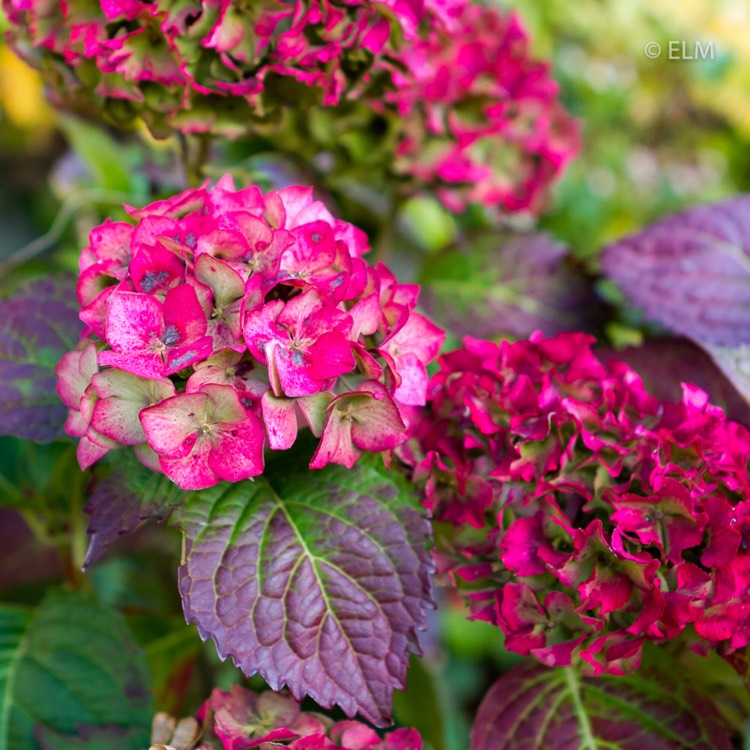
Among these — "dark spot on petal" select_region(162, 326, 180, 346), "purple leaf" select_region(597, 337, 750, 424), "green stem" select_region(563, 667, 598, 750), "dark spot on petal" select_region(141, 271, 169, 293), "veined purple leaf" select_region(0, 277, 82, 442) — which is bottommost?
"green stem" select_region(563, 667, 598, 750)

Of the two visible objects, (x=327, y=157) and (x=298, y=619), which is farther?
(x=327, y=157)

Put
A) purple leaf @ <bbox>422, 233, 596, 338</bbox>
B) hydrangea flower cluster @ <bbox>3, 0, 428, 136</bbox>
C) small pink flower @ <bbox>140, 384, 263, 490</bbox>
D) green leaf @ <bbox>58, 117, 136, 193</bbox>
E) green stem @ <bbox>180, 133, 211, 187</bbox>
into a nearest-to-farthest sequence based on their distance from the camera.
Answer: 1. small pink flower @ <bbox>140, 384, 263, 490</bbox>
2. hydrangea flower cluster @ <bbox>3, 0, 428, 136</bbox>
3. green stem @ <bbox>180, 133, 211, 187</bbox>
4. purple leaf @ <bbox>422, 233, 596, 338</bbox>
5. green leaf @ <bbox>58, 117, 136, 193</bbox>

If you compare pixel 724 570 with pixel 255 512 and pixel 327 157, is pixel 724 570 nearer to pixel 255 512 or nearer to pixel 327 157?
pixel 255 512

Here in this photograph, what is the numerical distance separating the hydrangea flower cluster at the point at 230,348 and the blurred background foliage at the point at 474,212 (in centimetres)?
34

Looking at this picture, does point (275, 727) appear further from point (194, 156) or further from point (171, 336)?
point (194, 156)

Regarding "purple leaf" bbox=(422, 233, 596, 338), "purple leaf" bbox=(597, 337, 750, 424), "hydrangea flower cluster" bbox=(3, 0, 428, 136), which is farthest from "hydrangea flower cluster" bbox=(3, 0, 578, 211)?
"purple leaf" bbox=(597, 337, 750, 424)

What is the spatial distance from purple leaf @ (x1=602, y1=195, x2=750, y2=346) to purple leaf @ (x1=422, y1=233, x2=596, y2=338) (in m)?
0.06

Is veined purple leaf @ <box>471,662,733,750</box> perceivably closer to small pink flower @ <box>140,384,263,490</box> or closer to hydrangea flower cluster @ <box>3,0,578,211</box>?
small pink flower @ <box>140,384,263,490</box>

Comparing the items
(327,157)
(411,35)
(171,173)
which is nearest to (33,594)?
(171,173)

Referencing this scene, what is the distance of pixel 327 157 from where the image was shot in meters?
1.10

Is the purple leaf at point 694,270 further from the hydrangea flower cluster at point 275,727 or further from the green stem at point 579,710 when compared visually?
the hydrangea flower cluster at point 275,727

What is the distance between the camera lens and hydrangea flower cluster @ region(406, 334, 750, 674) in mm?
560

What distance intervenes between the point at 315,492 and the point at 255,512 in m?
0.04

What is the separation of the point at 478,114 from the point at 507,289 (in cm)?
19
